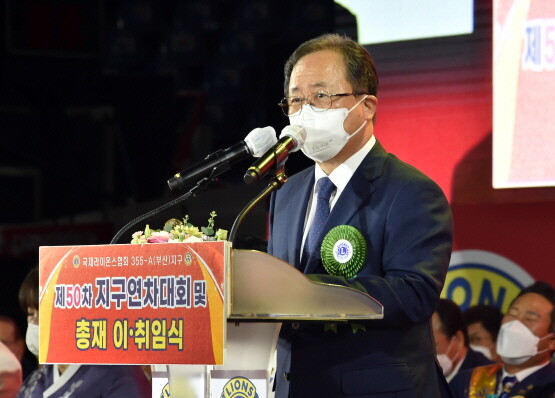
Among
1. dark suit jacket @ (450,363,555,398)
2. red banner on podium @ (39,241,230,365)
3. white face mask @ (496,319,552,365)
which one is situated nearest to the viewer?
red banner on podium @ (39,241,230,365)

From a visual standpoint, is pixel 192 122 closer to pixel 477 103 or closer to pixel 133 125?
pixel 133 125

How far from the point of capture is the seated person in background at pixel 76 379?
3.26 m

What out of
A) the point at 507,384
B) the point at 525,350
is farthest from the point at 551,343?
the point at 507,384

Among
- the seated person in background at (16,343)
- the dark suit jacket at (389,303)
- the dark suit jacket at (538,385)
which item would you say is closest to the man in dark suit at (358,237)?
the dark suit jacket at (389,303)

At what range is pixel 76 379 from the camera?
11.1ft

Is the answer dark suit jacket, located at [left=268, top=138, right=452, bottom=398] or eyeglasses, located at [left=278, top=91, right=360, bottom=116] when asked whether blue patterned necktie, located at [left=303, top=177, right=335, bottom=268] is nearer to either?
dark suit jacket, located at [left=268, top=138, right=452, bottom=398]

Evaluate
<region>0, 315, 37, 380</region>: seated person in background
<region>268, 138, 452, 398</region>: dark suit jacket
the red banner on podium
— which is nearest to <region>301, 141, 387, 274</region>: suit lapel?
<region>268, 138, 452, 398</region>: dark suit jacket

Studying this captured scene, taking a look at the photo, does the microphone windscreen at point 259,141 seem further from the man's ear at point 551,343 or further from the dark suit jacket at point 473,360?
the dark suit jacket at point 473,360

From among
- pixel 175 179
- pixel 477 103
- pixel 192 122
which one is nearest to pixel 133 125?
pixel 192 122

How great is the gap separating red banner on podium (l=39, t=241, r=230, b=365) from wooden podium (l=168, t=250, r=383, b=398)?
47mm

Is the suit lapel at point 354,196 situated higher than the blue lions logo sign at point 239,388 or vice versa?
the suit lapel at point 354,196

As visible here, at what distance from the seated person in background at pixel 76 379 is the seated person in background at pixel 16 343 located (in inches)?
31.8

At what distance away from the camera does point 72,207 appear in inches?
206

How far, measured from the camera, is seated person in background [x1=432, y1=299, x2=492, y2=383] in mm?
3715
